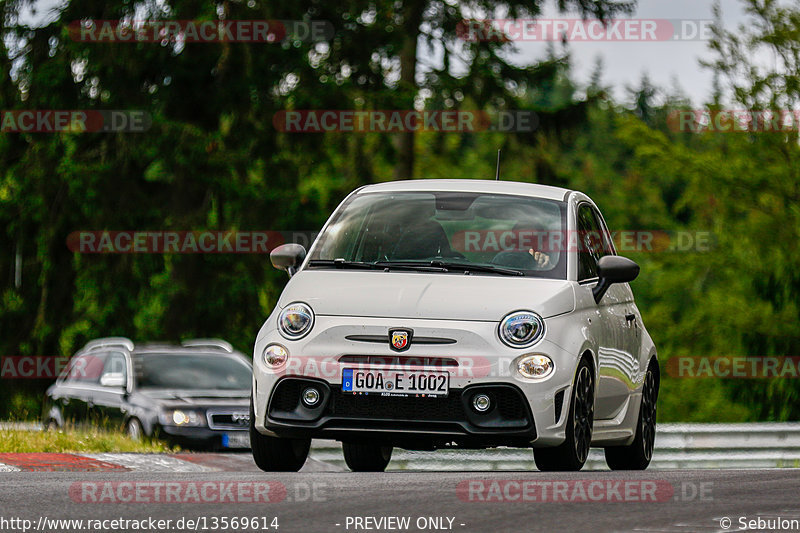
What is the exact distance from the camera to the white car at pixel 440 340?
8977 millimetres

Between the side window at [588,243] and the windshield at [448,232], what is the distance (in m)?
0.21

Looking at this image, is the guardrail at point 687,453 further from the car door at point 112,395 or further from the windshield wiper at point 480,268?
the windshield wiper at point 480,268

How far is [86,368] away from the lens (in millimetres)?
20625

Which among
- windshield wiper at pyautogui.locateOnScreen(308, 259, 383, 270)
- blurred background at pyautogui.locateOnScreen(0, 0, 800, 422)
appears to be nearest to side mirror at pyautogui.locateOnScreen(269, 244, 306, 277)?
windshield wiper at pyautogui.locateOnScreen(308, 259, 383, 270)

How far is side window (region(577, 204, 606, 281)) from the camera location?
10.2m

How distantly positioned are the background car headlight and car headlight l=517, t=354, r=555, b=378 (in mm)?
1405

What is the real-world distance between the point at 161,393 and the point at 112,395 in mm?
792

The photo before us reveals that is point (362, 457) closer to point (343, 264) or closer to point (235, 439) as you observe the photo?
point (343, 264)

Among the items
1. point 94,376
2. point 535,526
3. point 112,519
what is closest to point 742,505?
point 535,526

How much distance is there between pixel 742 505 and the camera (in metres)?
7.74

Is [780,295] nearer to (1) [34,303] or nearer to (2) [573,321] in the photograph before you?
(1) [34,303]
